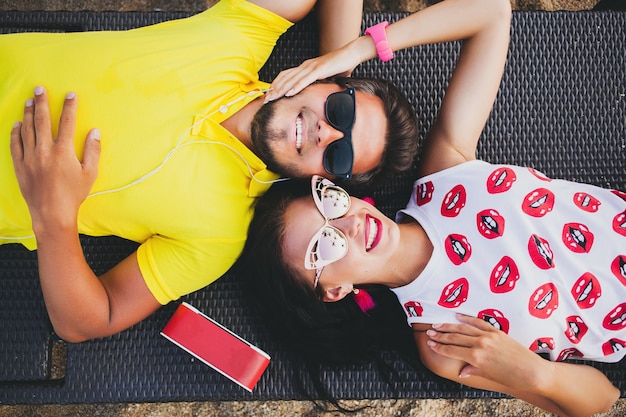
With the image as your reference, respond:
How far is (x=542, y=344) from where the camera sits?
169 cm

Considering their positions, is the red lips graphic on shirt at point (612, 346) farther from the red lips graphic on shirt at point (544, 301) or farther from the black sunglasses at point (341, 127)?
the black sunglasses at point (341, 127)

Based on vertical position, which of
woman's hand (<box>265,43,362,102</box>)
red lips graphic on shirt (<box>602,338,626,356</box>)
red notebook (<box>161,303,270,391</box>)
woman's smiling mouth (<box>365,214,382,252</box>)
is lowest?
red notebook (<box>161,303,270,391</box>)

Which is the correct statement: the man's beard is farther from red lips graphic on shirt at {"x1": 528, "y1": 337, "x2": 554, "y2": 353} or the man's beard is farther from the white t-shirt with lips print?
red lips graphic on shirt at {"x1": 528, "y1": 337, "x2": 554, "y2": 353}

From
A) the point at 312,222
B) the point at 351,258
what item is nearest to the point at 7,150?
the point at 312,222

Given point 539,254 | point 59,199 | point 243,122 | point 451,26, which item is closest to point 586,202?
point 539,254

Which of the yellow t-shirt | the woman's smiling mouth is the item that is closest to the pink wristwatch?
the yellow t-shirt

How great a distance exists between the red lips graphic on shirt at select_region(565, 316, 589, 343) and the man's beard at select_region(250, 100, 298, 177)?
3.31ft

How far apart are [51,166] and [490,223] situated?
53.5 inches

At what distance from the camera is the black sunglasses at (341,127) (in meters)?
1.59

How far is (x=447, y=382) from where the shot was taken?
1.86m

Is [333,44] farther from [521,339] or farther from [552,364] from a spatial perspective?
[552,364]

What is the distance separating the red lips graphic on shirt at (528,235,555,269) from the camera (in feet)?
5.54

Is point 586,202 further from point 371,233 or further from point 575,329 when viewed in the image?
point 371,233

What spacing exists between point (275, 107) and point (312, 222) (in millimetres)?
367
